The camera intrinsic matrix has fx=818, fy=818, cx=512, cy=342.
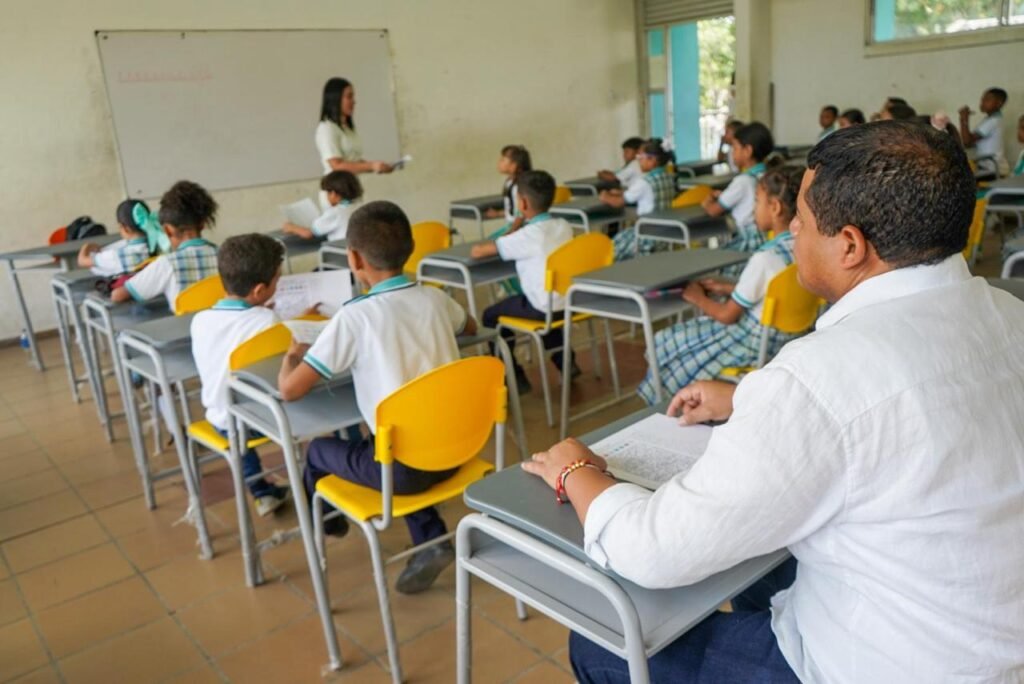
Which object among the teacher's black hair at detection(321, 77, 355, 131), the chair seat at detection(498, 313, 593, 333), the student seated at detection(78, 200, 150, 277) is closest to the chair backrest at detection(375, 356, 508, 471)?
the chair seat at detection(498, 313, 593, 333)

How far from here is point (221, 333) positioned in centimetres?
226

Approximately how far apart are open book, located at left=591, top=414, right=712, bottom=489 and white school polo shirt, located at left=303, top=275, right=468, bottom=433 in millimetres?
A: 735

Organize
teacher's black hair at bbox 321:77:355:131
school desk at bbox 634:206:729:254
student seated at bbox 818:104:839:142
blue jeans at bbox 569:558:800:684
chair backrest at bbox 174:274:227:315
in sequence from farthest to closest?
student seated at bbox 818:104:839:142 < teacher's black hair at bbox 321:77:355:131 < school desk at bbox 634:206:729:254 < chair backrest at bbox 174:274:227:315 < blue jeans at bbox 569:558:800:684

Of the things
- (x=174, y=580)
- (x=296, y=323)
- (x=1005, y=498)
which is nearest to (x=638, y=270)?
(x=296, y=323)

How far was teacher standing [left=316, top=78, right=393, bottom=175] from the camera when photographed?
5070 millimetres

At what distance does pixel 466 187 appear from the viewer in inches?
316

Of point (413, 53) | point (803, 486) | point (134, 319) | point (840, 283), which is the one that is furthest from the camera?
point (413, 53)

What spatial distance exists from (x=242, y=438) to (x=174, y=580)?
60 centimetres

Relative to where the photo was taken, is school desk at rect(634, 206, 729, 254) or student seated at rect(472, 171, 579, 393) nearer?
student seated at rect(472, 171, 579, 393)

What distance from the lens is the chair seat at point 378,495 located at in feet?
6.08

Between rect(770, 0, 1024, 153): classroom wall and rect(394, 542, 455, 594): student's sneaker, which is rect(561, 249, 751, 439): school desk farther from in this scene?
rect(770, 0, 1024, 153): classroom wall

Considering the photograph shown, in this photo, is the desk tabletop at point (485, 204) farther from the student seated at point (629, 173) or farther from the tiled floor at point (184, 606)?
the tiled floor at point (184, 606)

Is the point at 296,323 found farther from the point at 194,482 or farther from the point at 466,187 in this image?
the point at 466,187

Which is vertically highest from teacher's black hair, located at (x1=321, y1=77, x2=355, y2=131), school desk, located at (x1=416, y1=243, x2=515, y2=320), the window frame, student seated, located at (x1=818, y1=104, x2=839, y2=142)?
the window frame
